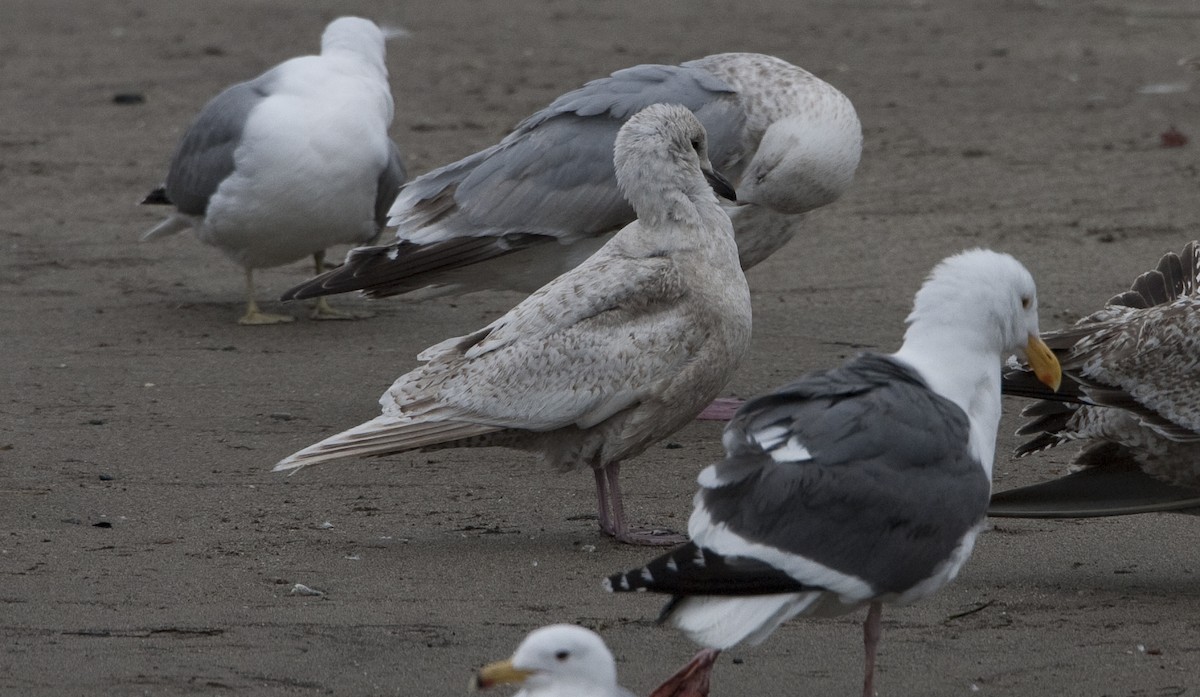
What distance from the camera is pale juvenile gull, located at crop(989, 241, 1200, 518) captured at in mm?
5359

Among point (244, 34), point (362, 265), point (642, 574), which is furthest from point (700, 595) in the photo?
point (244, 34)

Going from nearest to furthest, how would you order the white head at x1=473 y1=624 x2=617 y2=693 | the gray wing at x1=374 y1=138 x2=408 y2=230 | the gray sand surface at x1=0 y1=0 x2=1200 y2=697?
the white head at x1=473 y1=624 x2=617 y2=693 < the gray sand surface at x1=0 y1=0 x2=1200 y2=697 < the gray wing at x1=374 y1=138 x2=408 y2=230

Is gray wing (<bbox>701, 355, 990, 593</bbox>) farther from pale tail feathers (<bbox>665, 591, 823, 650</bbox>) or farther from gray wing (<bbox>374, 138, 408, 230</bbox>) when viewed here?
gray wing (<bbox>374, 138, 408, 230</bbox>)

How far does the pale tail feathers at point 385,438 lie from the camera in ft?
18.3

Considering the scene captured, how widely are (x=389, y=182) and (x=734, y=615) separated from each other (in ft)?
17.3

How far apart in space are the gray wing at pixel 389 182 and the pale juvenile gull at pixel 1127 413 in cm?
415

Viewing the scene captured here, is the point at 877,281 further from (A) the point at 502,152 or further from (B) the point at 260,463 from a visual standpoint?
(B) the point at 260,463

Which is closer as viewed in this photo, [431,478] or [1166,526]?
[1166,526]

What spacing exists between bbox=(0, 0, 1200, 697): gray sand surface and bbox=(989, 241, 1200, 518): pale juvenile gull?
0.23 m

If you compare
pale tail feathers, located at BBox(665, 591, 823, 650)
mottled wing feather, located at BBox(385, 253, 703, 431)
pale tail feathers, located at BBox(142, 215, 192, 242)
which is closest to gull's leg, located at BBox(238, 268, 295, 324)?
pale tail feathers, located at BBox(142, 215, 192, 242)

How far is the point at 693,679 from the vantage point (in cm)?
416

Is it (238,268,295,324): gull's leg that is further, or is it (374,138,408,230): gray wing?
(374,138,408,230): gray wing

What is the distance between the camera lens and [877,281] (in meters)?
9.46

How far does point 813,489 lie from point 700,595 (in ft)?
1.22
